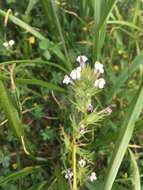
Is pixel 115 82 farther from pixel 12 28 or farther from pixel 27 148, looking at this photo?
pixel 12 28

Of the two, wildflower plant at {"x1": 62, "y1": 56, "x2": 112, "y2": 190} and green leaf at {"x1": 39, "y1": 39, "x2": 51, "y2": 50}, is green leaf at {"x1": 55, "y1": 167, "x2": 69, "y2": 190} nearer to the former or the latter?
wildflower plant at {"x1": 62, "y1": 56, "x2": 112, "y2": 190}

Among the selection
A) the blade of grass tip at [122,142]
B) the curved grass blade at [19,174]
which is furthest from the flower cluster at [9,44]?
the blade of grass tip at [122,142]

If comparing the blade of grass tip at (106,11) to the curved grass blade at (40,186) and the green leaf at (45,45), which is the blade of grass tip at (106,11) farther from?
the curved grass blade at (40,186)

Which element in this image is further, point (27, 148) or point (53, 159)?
point (53, 159)

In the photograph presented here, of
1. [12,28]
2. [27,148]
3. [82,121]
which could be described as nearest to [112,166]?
[82,121]

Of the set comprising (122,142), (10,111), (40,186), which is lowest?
(40,186)

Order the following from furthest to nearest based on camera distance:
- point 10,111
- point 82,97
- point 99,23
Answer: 1. point 99,23
2. point 10,111
3. point 82,97

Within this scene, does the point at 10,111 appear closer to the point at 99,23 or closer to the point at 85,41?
the point at 99,23

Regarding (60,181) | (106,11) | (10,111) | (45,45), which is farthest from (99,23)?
(60,181)

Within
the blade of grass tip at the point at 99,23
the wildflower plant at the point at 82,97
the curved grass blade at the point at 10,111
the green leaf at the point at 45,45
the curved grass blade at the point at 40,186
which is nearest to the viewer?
the wildflower plant at the point at 82,97

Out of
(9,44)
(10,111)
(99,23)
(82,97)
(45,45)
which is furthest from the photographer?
(9,44)

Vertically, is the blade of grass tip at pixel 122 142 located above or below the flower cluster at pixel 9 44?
below
